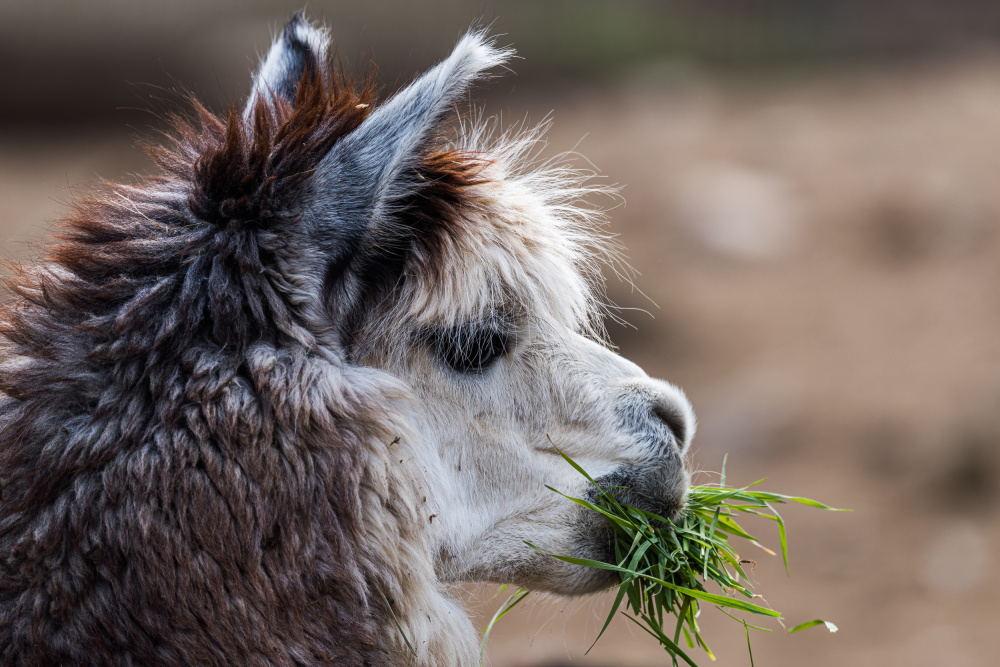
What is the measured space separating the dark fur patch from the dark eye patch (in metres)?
0.30

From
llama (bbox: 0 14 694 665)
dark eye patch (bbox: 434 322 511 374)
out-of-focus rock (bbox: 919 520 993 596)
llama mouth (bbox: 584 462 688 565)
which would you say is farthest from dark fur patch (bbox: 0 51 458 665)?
out-of-focus rock (bbox: 919 520 993 596)

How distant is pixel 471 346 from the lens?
2.09 m

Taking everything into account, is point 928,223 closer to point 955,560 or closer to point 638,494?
point 955,560

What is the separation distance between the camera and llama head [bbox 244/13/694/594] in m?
1.88

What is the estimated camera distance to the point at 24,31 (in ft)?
37.9

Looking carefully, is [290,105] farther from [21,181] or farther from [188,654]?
[21,181]

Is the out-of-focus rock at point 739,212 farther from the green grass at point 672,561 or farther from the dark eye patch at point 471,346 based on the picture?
the dark eye patch at point 471,346

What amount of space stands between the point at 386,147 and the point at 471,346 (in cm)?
48

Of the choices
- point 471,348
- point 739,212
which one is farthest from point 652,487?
point 739,212

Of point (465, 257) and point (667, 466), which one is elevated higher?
point (465, 257)

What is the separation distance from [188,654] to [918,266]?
822cm

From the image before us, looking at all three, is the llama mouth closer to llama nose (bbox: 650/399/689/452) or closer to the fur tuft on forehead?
llama nose (bbox: 650/399/689/452)

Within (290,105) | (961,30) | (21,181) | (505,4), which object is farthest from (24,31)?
(961,30)

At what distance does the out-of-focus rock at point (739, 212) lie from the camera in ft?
30.1
